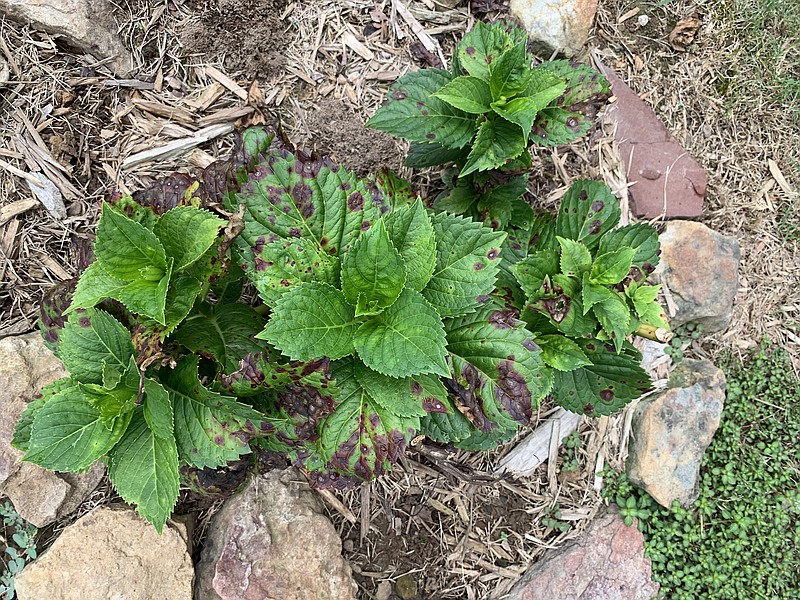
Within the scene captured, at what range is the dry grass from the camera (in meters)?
2.60

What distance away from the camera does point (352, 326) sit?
1829 mm

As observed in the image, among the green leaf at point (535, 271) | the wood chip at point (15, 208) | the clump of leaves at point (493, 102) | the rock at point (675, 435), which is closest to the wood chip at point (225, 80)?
the clump of leaves at point (493, 102)

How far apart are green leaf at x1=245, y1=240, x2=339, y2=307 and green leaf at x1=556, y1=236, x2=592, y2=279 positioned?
86cm

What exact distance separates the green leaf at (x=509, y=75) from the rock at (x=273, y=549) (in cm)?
184

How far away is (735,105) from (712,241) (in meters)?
0.84

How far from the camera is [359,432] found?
1.92 metres

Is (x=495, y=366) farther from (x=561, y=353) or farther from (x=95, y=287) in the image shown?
(x=95, y=287)

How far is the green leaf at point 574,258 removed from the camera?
2.16 meters

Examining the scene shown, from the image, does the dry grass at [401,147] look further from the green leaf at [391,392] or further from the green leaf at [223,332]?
the green leaf at [391,392]

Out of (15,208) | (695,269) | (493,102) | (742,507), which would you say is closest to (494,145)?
(493,102)

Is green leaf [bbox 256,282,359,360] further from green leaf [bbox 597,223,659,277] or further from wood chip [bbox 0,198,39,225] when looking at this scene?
wood chip [bbox 0,198,39,225]

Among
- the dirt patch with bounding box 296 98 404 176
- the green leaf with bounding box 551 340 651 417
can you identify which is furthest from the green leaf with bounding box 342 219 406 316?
the dirt patch with bounding box 296 98 404 176

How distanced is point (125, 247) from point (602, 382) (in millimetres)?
1825

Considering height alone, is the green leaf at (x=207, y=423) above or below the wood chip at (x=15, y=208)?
below
